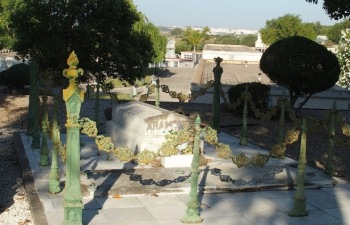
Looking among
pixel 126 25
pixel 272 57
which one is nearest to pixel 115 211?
pixel 272 57

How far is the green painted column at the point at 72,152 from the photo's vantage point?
7262 millimetres

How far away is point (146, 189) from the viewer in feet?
30.4

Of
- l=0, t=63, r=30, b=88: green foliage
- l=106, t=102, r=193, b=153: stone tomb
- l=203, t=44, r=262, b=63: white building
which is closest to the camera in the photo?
l=106, t=102, r=193, b=153: stone tomb

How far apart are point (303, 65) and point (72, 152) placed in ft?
37.3

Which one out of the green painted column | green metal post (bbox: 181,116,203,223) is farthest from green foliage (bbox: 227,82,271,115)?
the green painted column

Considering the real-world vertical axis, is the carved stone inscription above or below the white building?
above

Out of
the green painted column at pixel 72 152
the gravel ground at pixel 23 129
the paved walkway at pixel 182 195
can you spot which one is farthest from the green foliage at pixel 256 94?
the green painted column at pixel 72 152

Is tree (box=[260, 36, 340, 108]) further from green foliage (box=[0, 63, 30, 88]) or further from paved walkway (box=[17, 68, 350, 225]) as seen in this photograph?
green foliage (box=[0, 63, 30, 88])

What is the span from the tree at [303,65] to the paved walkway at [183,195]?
237 inches

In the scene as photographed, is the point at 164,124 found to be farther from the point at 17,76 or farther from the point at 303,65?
the point at 17,76

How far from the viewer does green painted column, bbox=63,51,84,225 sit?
7.26 m

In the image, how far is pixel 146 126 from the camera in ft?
37.7

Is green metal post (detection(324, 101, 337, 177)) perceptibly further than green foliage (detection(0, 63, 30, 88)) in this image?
No

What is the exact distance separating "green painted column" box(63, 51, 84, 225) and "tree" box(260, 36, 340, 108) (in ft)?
36.2
